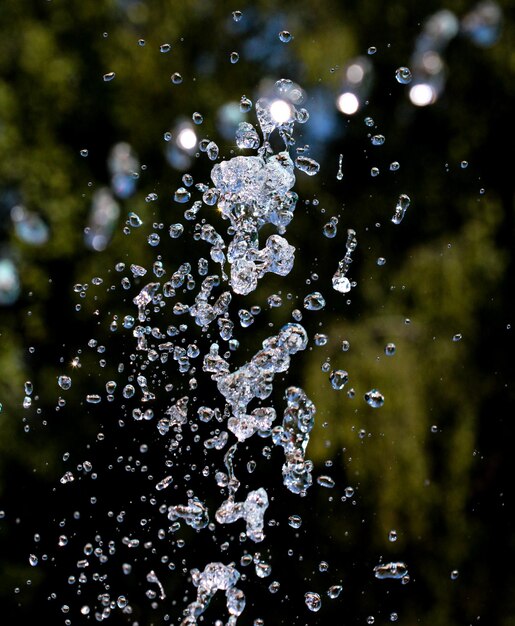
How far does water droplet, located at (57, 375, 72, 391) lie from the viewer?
3911mm

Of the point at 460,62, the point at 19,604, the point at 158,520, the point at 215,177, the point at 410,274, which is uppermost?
the point at 460,62

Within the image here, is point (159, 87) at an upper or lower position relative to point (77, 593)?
upper

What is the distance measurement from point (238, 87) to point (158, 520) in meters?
2.14

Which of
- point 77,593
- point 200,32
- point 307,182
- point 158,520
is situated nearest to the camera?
point 77,593

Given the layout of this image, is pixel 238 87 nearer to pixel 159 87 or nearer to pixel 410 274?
pixel 159 87

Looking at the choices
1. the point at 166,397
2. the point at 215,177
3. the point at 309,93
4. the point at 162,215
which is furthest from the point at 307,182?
the point at 215,177

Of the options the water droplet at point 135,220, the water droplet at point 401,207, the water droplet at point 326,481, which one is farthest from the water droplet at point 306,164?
the water droplet at point 401,207

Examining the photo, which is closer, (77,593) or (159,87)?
(77,593)

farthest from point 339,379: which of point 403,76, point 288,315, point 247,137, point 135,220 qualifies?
point 247,137

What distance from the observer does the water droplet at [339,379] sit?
3.79 metres

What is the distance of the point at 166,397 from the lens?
3814 millimetres

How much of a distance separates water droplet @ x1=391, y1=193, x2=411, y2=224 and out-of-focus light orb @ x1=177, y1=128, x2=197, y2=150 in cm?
105

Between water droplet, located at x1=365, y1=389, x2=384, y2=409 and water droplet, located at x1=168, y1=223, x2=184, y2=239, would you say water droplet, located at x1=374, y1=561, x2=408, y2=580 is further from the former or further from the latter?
water droplet, located at x1=168, y1=223, x2=184, y2=239

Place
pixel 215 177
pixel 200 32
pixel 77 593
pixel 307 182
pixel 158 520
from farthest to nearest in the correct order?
pixel 200 32 → pixel 307 182 → pixel 158 520 → pixel 77 593 → pixel 215 177
